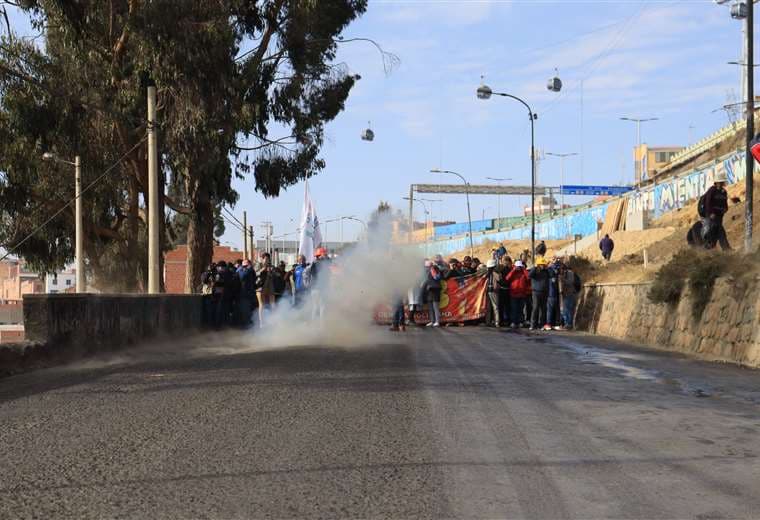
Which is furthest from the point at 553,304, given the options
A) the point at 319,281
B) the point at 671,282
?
the point at 319,281

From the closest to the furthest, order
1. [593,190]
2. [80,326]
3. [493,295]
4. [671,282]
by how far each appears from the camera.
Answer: [80,326]
[671,282]
[493,295]
[593,190]

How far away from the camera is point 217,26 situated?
73.3 ft

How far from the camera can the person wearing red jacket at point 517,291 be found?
941 inches

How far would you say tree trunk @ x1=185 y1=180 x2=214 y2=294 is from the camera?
30578 millimetres

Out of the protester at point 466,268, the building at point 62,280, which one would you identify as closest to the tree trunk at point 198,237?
the protester at point 466,268

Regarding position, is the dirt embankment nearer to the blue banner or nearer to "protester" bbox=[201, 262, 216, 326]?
"protester" bbox=[201, 262, 216, 326]

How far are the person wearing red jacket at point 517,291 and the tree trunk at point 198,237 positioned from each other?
11.7 meters

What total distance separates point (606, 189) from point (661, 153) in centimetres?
6186

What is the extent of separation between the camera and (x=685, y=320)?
17.3 m

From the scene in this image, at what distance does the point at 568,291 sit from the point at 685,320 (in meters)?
6.12

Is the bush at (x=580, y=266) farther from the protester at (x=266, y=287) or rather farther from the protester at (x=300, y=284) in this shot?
the protester at (x=266, y=287)

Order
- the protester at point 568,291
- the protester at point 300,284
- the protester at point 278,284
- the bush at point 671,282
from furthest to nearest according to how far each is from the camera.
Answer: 1. the protester at point 568,291
2. the protester at point 278,284
3. the protester at point 300,284
4. the bush at point 671,282

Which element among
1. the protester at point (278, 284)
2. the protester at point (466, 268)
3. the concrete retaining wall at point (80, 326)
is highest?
the protester at point (466, 268)

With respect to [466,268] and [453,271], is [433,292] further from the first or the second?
[466,268]
